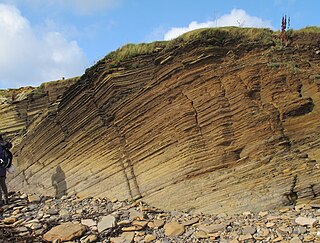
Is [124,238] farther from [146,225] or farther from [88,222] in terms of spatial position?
[88,222]

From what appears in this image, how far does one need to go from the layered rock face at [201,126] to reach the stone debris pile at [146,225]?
291mm

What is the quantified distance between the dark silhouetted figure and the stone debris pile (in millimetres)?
846

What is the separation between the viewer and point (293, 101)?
279 inches

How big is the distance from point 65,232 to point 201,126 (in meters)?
3.16

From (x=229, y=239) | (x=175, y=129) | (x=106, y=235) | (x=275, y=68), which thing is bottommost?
(x=229, y=239)

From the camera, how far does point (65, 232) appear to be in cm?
648

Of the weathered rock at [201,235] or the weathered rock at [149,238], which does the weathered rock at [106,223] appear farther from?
the weathered rock at [201,235]

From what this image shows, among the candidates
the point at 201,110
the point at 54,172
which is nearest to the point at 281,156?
the point at 201,110

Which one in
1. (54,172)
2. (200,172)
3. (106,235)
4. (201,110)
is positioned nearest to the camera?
(106,235)

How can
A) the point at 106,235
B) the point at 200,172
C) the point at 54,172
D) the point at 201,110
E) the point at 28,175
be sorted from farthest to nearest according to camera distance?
the point at 28,175
the point at 54,172
the point at 201,110
the point at 200,172
the point at 106,235

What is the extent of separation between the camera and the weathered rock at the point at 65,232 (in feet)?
20.9

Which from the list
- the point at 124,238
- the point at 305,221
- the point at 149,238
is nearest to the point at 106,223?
the point at 124,238

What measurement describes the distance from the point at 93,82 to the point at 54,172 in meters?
2.51

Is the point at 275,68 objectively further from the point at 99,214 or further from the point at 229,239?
the point at 99,214
